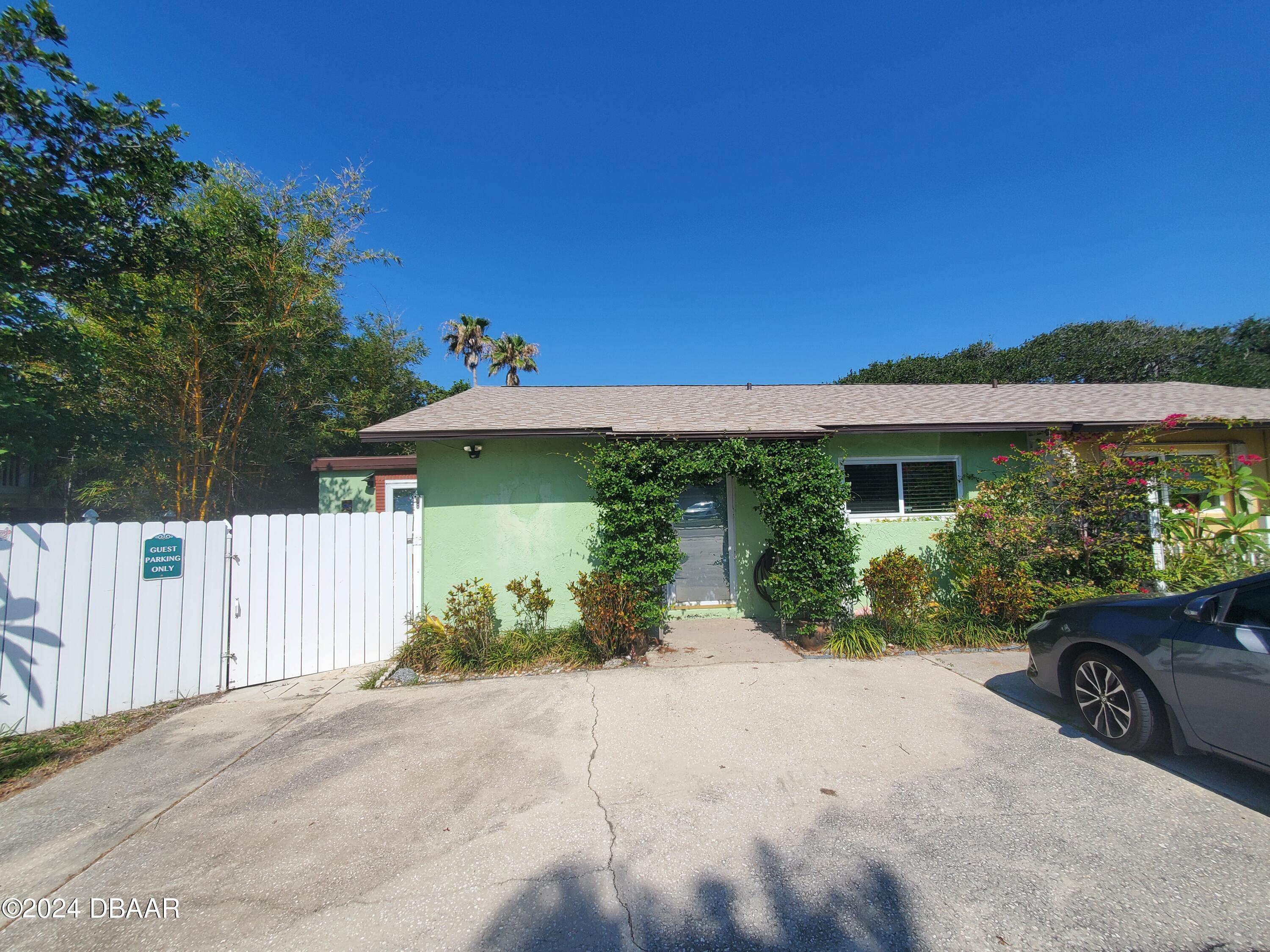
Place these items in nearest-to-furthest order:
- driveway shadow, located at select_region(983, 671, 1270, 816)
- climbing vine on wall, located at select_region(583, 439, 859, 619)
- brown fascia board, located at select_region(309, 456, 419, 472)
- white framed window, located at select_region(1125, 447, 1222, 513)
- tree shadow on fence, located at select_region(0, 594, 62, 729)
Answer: driveway shadow, located at select_region(983, 671, 1270, 816) → tree shadow on fence, located at select_region(0, 594, 62, 729) → climbing vine on wall, located at select_region(583, 439, 859, 619) → white framed window, located at select_region(1125, 447, 1222, 513) → brown fascia board, located at select_region(309, 456, 419, 472)

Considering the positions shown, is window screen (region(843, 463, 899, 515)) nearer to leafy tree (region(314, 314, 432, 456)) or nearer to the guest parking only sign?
the guest parking only sign

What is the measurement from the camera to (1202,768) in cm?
324

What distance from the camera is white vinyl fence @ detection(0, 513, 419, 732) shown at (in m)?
4.30

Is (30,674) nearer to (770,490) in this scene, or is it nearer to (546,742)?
(546,742)

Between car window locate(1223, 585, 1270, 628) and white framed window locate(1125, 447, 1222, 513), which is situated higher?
white framed window locate(1125, 447, 1222, 513)

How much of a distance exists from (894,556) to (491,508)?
542 cm

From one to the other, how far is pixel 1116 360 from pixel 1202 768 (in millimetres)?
32879

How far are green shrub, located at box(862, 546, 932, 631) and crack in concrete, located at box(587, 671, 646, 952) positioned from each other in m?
3.80

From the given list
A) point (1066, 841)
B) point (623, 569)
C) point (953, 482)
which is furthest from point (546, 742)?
point (953, 482)

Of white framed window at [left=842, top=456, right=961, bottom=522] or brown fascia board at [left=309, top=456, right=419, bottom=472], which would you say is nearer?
white framed window at [left=842, top=456, right=961, bottom=522]

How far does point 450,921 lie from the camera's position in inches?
87.6

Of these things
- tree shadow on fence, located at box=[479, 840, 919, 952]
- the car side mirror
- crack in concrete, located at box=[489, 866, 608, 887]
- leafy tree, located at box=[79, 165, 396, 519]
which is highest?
leafy tree, located at box=[79, 165, 396, 519]

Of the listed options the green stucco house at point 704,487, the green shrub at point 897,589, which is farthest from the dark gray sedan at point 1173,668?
the green stucco house at point 704,487

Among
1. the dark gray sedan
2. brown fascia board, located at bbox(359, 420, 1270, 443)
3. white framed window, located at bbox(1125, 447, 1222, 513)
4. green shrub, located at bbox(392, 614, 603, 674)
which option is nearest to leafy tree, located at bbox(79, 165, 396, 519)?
brown fascia board, located at bbox(359, 420, 1270, 443)
